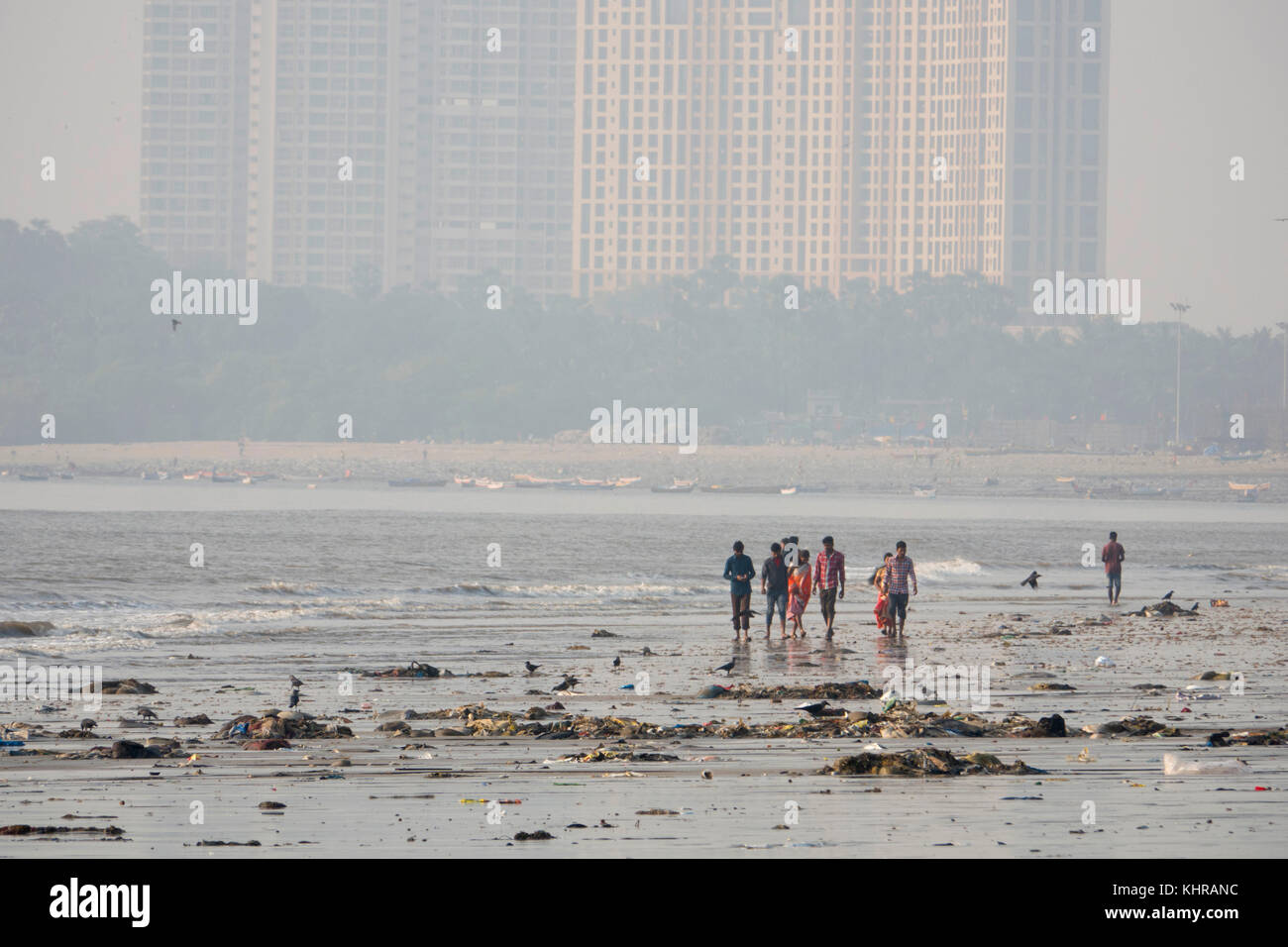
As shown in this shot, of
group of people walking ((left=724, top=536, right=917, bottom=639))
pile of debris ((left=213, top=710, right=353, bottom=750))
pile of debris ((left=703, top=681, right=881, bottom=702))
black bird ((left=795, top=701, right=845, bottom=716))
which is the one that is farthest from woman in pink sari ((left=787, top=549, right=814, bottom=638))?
pile of debris ((left=213, top=710, right=353, bottom=750))

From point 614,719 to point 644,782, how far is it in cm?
325

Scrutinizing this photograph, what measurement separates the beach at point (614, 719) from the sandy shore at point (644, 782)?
47 millimetres

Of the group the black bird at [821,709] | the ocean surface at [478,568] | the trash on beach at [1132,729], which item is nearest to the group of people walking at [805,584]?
the ocean surface at [478,568]

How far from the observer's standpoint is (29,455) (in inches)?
7106

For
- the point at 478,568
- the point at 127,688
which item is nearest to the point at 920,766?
the point at 127,688

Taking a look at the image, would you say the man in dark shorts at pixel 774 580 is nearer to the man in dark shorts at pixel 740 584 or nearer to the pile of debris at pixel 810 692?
the man in dark shorts at pixel 740 584

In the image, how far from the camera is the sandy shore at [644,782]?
399 inches

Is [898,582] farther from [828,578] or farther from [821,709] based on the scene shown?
[821,709]

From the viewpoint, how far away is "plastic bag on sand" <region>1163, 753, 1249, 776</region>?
41.7ft

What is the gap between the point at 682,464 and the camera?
17988 cm

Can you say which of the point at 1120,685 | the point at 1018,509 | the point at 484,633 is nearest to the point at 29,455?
A: the point at 1018,509

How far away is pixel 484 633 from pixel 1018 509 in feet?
330

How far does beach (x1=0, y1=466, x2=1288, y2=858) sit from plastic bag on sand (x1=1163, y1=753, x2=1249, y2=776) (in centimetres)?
10

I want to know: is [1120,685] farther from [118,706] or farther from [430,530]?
[430,530]
